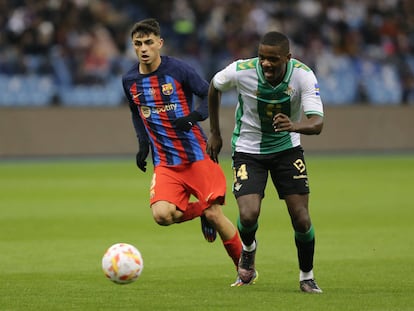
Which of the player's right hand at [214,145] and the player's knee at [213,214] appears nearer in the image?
the player's right hand at [214,145]

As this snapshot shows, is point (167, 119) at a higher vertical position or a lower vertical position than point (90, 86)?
higher

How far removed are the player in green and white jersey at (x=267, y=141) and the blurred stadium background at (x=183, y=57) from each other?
1733 centimetres

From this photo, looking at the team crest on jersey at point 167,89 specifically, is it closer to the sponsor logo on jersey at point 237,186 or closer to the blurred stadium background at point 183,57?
the sponsor logo on jersey at point 237,186

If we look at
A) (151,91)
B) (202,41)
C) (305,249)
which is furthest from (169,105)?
(202,41)

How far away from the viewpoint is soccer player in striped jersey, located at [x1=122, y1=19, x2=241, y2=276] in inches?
349

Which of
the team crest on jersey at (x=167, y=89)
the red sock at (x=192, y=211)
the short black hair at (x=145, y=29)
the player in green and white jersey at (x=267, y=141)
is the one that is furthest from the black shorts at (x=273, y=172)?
the short black hair at (x=145, y=29)

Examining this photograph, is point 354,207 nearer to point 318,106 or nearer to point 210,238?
point 210,238

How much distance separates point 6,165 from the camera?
2356cm

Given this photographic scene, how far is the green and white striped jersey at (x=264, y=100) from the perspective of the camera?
8.07 m

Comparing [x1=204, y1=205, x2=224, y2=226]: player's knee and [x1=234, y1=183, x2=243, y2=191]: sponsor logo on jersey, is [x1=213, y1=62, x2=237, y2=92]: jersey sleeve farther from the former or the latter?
[x1=204, y1=205, x2=224, y2=226]: player's knee

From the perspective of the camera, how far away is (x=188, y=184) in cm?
898

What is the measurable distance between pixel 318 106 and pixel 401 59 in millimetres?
20208

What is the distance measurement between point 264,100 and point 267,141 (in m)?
0.35

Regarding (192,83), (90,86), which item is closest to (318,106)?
(192,83)
